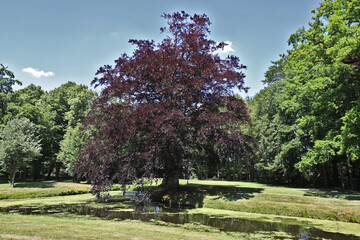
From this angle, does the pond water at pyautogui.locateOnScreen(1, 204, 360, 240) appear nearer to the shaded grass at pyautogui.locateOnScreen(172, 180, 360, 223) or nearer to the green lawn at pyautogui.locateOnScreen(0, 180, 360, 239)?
the green lawn at pyautogui.locateOnScreen(0, 180, 360, 239)

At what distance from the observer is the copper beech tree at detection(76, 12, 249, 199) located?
17.2m

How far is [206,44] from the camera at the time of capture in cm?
2083

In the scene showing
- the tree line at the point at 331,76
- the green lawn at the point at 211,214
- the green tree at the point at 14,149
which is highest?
the tree line at the point at 331,76

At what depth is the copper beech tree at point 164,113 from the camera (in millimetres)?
17203

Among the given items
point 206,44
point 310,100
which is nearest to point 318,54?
point 310,100

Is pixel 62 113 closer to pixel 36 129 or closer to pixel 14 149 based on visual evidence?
pixel 36 129

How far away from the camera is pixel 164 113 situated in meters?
17.8

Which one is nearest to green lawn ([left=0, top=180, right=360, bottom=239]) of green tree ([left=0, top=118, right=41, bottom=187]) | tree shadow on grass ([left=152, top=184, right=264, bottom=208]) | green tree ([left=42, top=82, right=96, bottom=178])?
tree shadow on grass ([left=152, top=184, right=264, bottom=208])

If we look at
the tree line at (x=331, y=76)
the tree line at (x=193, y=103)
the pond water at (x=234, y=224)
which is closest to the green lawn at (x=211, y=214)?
the pond water at (x=234, y=224)

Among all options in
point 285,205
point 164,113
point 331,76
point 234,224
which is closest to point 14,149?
point 164,113

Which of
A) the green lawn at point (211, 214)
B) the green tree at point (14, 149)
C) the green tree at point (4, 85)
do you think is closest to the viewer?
the green lawn at point (211, 214)

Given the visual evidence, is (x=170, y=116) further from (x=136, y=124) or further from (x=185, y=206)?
(x=185, y=206)

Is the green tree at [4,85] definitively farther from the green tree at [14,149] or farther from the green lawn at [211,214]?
the green lawn at [211,214]

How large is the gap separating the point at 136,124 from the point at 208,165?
8.25 meters
